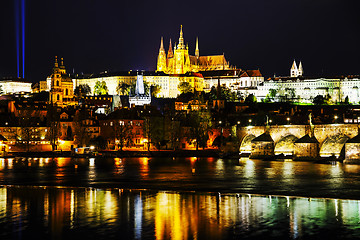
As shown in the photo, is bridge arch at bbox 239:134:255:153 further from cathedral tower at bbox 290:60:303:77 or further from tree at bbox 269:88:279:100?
cathedral tower at bbox 290:60:303:77

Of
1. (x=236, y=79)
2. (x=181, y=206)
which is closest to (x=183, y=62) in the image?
(x=236, y=79)

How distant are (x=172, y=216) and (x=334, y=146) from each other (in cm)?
3113

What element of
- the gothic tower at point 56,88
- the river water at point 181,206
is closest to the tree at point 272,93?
the gothic tower at point 56,88

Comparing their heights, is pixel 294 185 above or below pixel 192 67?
below

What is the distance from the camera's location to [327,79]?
160000mm

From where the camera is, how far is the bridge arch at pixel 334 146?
47.6 metres

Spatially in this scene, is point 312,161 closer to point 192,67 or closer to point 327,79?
point 327,79

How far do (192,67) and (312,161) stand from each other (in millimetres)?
141253

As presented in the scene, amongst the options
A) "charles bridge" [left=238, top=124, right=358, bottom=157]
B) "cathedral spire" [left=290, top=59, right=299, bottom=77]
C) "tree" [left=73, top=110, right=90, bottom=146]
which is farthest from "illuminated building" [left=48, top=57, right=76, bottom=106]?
"cathedral spire" [left=290, top=59, right=299, bottom=77]

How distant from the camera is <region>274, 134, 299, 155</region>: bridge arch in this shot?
53.2 meters

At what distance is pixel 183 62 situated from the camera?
581 ft

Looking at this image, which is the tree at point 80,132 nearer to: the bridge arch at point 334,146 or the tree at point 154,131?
the tree at point 154,131

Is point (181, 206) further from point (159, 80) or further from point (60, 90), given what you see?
point (159, 80)

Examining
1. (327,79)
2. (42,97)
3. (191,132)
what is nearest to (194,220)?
(191,132)
